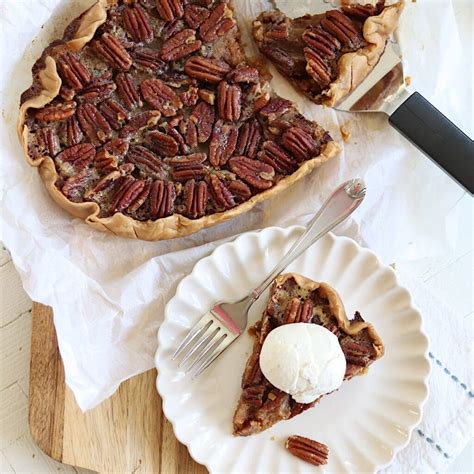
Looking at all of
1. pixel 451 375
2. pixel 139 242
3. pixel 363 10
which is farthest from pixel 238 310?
pixel 363 10

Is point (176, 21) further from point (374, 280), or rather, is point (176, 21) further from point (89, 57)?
point (374, 280)

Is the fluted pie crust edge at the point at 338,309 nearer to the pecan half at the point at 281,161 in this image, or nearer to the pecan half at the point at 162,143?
the pecan half at the point at 281,161

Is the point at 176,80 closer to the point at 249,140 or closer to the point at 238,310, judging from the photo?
the point at 249,140

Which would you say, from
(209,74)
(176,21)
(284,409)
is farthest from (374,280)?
(176,21)

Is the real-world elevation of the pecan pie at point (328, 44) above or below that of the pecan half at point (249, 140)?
above

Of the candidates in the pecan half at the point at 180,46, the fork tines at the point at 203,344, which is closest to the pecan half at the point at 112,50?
the pecan half at the point at 180,46
